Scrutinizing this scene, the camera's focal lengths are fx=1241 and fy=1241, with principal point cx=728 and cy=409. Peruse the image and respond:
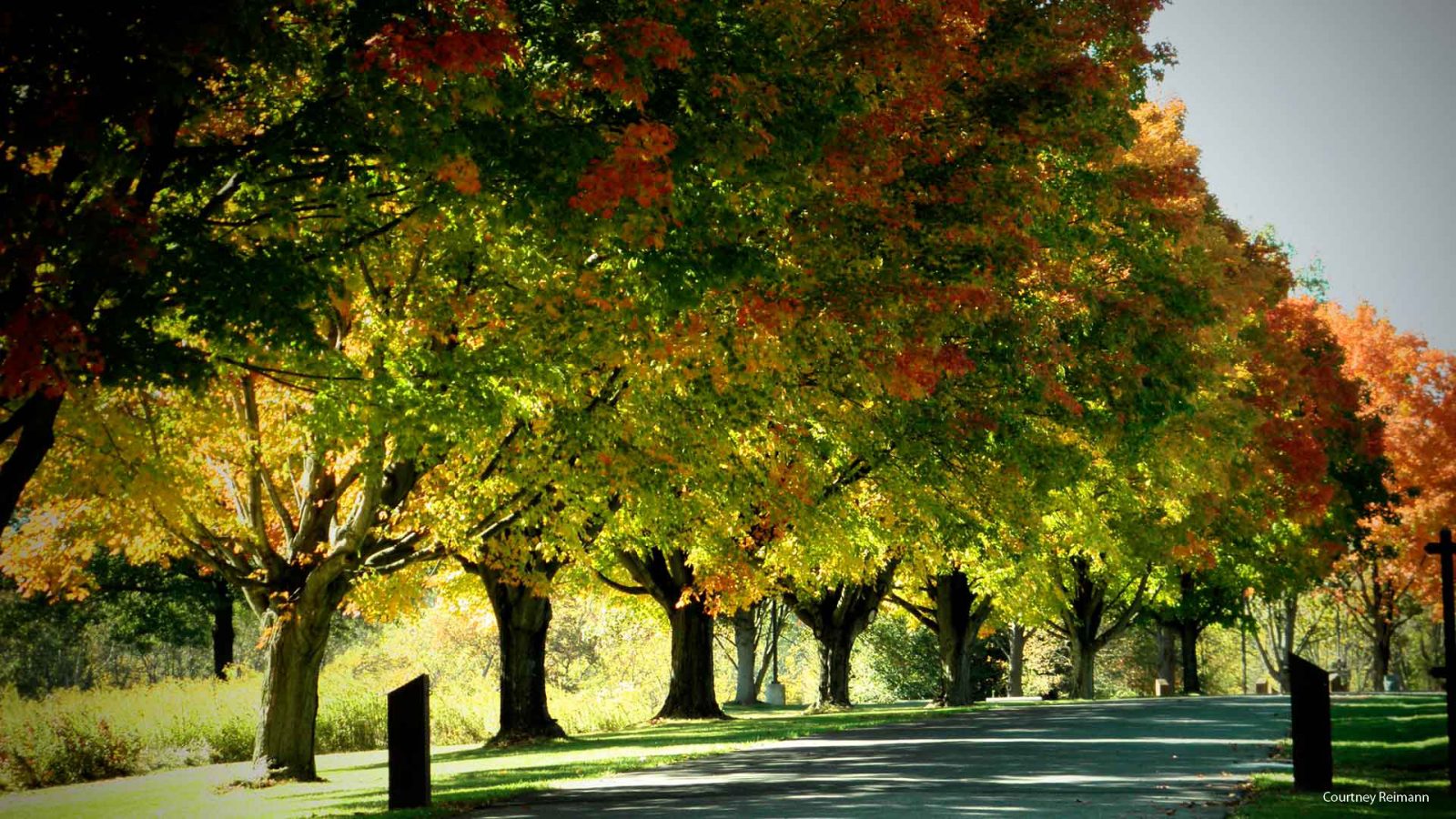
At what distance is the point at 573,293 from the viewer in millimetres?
14602

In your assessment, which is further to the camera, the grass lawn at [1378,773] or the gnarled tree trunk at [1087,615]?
the gnarled tree trunk at [1087,615]

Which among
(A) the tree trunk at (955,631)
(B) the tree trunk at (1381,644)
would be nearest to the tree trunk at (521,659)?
(A) the tree trunk at (955,631)

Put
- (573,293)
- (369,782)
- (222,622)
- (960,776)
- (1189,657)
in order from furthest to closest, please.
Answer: (1189,657) < (222,622) < (369,782) < (960,776) < (573,293)

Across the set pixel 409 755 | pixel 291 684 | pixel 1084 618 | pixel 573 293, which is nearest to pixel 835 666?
pixel 1084 618

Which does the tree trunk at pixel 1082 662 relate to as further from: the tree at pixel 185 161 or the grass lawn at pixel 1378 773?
the tree at pixel 185 161

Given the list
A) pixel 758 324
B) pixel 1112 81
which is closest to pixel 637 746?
pixel 758 324

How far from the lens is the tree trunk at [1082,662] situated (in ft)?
157

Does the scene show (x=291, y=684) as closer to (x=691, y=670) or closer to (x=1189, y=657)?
(x=691, y=670)

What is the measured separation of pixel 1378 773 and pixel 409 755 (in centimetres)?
1066

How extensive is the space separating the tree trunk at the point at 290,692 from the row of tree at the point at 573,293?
0.17ft

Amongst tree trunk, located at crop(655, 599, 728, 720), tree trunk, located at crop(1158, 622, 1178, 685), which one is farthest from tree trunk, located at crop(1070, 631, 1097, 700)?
tree trunk, located at crop(655, 599, 728, 720)

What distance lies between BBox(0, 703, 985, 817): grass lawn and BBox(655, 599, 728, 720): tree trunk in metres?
6.02

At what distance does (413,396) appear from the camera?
13195mm

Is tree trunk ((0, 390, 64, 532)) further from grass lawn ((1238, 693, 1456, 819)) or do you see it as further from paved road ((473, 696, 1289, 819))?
grass lawn ((1238, 693, 1456, 819))
